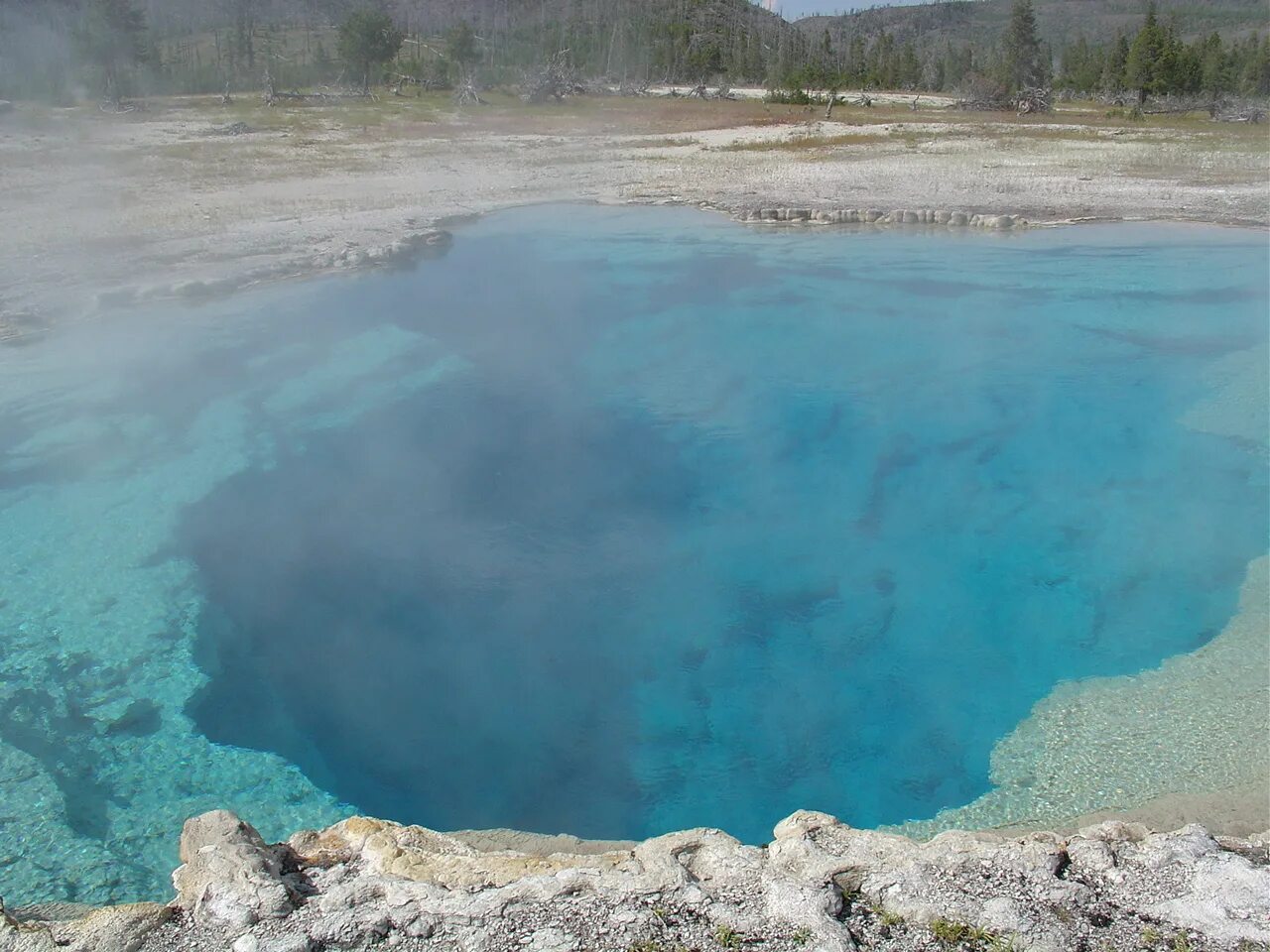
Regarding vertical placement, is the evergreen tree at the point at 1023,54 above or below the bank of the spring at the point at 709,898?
above

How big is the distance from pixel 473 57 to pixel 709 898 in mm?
32456

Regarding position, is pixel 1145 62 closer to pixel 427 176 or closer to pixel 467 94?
pixel 467 94

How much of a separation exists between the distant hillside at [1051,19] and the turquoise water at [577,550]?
9347cm

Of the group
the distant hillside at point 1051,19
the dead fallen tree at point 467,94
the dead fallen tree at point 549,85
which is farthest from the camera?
the distant hillside at point 1051,19

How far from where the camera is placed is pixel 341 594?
4770mm

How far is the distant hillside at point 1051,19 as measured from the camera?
312ft

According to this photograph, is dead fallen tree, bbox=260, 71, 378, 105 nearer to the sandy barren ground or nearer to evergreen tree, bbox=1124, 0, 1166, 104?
the sandy barren ground

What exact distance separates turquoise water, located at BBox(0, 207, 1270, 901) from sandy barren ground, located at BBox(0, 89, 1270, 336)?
1.49m

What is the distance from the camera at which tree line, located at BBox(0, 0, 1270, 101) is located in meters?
22.8

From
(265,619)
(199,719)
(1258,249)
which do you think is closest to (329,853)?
(199,719)

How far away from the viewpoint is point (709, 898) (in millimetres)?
2410

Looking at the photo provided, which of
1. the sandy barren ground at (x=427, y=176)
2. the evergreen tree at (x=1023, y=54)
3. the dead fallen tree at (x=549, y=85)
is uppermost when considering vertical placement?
the evergreen tree at (x=1023, y=54)

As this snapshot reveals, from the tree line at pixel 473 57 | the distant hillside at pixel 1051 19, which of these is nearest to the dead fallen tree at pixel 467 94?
the tree line at pixel 473 57

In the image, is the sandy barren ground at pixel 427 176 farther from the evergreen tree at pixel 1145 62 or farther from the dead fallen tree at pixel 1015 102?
the evergreen tree at pixel 1145 62
